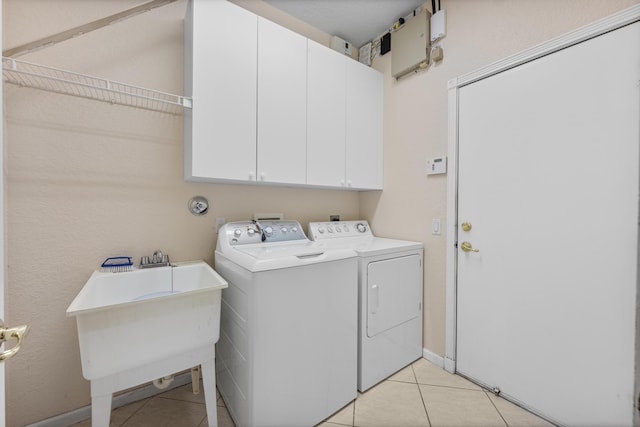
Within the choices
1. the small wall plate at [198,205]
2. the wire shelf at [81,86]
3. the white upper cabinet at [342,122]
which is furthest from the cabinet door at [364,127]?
the wire shelf at [81,86]

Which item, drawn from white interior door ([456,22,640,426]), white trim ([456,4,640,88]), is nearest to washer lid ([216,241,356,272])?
white interior door ([456,22,640,426])

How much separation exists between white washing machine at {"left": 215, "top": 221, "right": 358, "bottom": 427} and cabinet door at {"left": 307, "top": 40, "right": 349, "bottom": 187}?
0.74 m

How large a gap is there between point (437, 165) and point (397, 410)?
1619 mm

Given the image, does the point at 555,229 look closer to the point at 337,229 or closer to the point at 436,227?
the point at 436,227

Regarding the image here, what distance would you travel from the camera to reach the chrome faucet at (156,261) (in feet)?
5.41

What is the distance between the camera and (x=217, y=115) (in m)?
1.66

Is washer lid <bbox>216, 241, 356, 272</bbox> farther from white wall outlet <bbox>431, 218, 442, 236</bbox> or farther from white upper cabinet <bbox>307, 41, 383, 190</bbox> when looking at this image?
white wall outlet <bbox>431, 218, 442, 236</bbox>

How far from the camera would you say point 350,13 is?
88.4 inches

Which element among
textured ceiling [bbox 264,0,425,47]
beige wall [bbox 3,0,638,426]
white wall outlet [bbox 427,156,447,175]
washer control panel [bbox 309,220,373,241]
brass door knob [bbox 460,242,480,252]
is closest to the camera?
beige wall [bbox 3,0,638,426]

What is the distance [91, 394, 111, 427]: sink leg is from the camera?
1147 millimetres

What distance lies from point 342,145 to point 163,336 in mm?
1705

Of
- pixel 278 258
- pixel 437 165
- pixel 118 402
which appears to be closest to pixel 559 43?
pixel 437 165

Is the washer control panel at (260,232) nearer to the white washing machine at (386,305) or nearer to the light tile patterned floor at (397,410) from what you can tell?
the white washing machine at (386,305)

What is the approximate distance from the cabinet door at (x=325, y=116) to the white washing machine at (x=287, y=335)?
744 millimetres
